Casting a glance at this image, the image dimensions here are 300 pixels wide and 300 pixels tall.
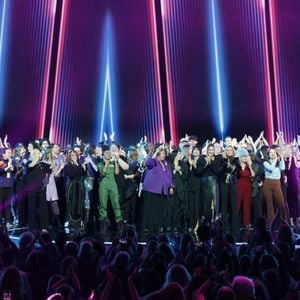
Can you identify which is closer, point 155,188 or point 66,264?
point 66,264

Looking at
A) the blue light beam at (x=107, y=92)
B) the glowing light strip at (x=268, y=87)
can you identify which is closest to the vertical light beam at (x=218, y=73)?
the glowing light strip at (x=268, y=87)

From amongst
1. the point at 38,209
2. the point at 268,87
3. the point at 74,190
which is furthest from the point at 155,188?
the point at 268,87

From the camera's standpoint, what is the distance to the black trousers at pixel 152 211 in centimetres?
832

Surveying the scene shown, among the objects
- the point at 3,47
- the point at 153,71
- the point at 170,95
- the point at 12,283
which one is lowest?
the point at 12,283

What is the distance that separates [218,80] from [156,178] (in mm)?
5177

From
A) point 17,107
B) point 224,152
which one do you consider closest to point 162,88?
point 17,107

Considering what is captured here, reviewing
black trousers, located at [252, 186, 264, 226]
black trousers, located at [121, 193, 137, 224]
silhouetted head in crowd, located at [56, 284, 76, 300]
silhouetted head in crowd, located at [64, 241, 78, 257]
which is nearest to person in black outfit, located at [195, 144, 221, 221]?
black trousers, located at [252, 186, 264, 226]

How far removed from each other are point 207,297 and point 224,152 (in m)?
5.47

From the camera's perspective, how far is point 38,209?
862 centimetres

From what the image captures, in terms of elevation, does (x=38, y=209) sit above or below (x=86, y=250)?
above

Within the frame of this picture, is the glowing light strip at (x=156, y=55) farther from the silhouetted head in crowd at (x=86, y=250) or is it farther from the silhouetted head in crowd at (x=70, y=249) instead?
the silhouetted head in crowd at (x=86, y=250)

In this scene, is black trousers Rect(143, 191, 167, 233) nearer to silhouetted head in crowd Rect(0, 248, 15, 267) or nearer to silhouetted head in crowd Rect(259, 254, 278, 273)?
silhouetted head in crowd Rect(259, 254, 278, 273)

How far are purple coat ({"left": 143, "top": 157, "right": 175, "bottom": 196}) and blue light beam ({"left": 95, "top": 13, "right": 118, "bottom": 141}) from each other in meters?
4.50

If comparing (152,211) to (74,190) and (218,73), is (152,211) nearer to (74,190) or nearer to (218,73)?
(74,190)
